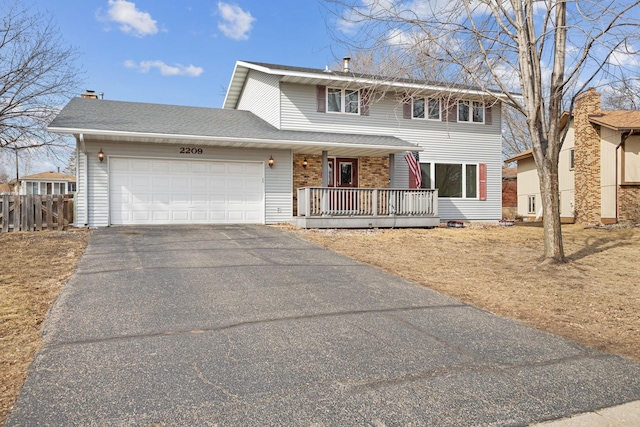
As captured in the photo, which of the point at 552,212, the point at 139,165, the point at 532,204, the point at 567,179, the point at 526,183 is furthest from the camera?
the point at 526,183

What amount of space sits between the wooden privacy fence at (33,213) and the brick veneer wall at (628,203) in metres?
19.5

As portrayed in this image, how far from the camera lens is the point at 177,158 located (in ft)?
44.5

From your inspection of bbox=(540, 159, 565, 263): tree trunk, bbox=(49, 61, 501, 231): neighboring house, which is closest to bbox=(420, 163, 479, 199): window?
bbox=(49, 61, 501, 231): neighboring house

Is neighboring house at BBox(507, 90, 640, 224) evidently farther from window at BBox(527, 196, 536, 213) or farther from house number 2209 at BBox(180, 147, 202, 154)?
house number 2209 at BBox(180, 147, 202, 154)

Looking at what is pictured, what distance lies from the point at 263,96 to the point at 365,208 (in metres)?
6.00

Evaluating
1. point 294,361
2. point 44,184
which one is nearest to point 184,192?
point 294,361

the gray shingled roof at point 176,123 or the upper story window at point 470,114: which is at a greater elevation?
the upper story window at point 470,114

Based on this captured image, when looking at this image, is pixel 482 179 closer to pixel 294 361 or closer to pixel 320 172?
pixel 320 172

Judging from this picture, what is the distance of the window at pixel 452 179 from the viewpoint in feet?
55.5

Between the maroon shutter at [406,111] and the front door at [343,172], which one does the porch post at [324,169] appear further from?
the maroon shutter at [406,111]

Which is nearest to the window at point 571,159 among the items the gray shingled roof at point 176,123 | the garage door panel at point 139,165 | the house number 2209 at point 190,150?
the gray shingled roof at point 176,123

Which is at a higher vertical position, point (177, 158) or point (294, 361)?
point (177, 158)

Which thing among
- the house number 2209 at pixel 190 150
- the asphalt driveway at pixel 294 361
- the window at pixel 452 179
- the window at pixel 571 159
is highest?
the window at pixel 571 159

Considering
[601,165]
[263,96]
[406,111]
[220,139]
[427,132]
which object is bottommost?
[601,165]
